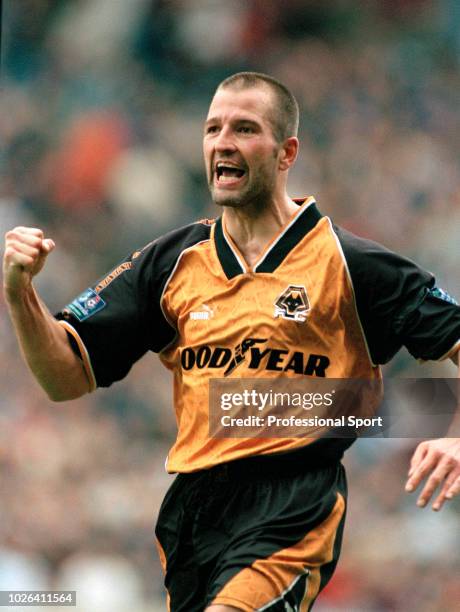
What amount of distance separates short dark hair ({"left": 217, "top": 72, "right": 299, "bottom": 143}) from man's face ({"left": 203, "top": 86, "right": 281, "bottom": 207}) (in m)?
0.03

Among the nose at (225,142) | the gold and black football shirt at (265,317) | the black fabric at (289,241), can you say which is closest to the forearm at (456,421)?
the gold and black football shirt at (265,317)

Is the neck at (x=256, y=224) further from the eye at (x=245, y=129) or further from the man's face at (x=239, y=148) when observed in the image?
the eye at (x=245, y=129)

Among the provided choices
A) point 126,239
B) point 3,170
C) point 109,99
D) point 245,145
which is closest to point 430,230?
point 126,239

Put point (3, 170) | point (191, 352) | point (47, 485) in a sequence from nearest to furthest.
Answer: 1. point (191, 352)
2. point (47, 485)
3. point (3, 170)

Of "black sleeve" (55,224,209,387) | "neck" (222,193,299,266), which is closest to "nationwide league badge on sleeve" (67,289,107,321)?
"black sleeve" (55,224,209,387)

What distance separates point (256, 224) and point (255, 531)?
1.20 m

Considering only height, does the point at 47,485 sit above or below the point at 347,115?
below

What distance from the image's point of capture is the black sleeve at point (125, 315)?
4.26 meters

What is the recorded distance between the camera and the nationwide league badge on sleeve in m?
4.27

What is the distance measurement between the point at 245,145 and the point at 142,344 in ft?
2.88

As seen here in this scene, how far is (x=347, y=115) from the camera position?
9.14 meters

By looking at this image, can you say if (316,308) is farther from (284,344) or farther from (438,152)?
(438,152)

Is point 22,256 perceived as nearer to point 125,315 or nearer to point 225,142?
point 125,315

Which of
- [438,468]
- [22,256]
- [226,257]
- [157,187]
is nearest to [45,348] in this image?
[22,256]
